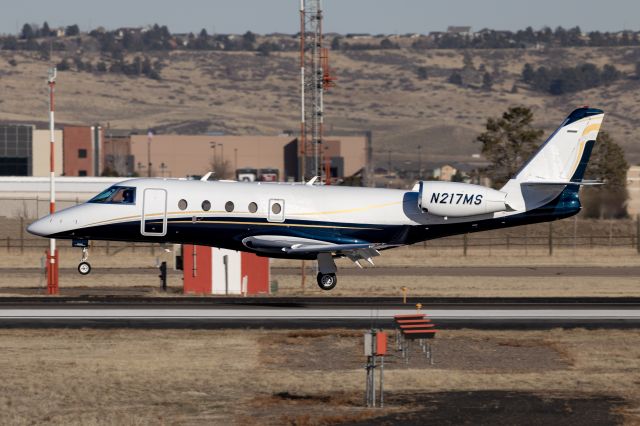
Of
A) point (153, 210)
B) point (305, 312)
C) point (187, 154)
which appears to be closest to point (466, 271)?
point (305, 312)

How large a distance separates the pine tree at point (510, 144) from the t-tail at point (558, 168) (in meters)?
60.1

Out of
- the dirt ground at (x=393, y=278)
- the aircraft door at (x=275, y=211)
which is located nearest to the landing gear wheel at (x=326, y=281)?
the aircraft door at (x=275, y=211)

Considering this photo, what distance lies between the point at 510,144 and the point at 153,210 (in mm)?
67961

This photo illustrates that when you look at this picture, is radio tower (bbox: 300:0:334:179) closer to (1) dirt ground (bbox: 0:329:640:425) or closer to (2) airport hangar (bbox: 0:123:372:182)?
(1) dirt ground (bbox: 0:329:640:425)

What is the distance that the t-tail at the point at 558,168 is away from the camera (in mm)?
44219

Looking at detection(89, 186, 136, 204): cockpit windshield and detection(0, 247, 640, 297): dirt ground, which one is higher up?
detection(89, 186, 136, 204): cockpit windshield

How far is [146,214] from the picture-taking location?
139 ft

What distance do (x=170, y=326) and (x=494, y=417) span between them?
14.0 m

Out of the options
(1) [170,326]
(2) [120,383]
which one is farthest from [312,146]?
(2) [120,383]

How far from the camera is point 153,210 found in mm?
42312

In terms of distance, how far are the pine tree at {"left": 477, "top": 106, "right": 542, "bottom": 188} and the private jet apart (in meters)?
60.5

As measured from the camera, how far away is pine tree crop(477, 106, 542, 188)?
105125 mm

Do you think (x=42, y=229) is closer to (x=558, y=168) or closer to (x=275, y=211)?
(x=275, y=211)

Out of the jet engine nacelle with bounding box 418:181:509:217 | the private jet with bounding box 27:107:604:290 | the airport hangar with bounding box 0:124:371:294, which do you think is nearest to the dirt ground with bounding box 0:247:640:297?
the private jet with bounding box 27:107:604:290
